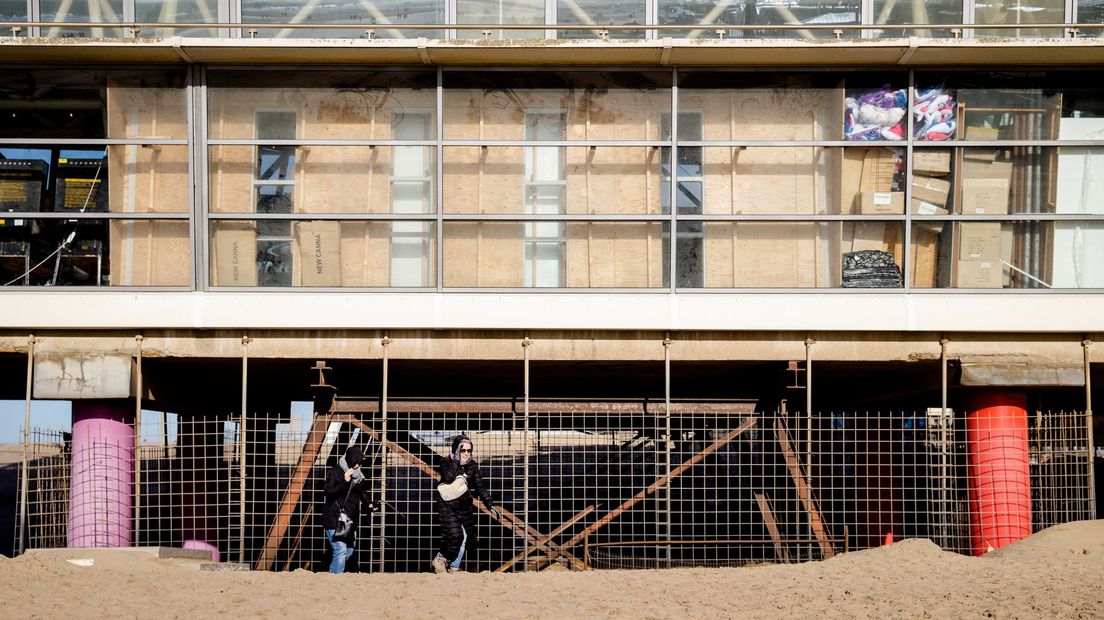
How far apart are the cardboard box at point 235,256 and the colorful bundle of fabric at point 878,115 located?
667 centimetres

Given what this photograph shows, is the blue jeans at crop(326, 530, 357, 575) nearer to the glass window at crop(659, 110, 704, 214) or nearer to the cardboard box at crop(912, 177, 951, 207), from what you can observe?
the glass window at crop(659, 110, 704, 214)

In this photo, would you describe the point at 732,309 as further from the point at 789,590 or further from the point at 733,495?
the point at 733,495

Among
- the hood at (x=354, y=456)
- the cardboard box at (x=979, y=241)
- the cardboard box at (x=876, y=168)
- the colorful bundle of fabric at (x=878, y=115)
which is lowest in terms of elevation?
the hood at (x=354, y=456)

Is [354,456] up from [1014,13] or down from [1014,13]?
down

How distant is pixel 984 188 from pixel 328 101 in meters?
7.33

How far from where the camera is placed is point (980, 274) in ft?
45.5

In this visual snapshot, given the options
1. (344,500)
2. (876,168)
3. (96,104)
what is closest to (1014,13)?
(876,168)

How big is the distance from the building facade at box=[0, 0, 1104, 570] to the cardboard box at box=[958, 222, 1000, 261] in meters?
0.03

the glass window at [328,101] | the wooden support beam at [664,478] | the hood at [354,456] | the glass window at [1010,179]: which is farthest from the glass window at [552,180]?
the glass window at [1010,179]

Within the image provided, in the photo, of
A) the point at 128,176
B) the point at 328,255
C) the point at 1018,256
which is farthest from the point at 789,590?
the point at 128,176

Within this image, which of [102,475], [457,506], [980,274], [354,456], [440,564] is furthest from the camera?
[980,274]

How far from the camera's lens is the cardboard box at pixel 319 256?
45.5 ft

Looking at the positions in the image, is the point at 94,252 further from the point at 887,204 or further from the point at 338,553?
the point at 887,204

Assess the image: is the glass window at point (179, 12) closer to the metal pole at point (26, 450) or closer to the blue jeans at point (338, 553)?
the metal pole at point (26, 450)
